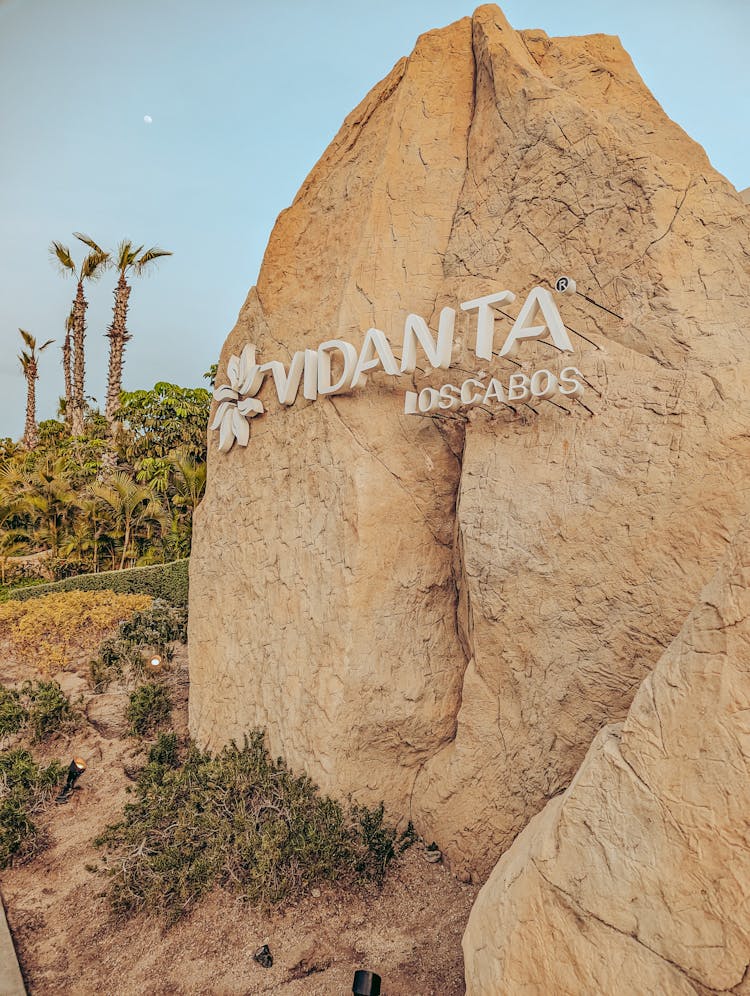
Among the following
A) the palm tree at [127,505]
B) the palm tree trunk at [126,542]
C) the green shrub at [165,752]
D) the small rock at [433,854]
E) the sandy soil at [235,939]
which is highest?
the palm tree at [127,505]

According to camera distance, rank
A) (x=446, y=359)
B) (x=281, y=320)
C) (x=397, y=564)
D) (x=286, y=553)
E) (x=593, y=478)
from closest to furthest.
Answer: (x=593, y=478), (x=446, y=359), (x=397, y=564), (x=286, y=553), (x=281, y=320)

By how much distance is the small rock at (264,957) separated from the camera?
473 cm

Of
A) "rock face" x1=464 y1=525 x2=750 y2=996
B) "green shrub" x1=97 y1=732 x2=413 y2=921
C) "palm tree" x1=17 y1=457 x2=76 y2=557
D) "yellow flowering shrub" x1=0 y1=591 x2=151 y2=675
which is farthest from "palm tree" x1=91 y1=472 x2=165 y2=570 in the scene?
"rock face" x1=464 y1=525 x2=750 y2=996

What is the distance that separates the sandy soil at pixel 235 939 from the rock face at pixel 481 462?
0.69 m

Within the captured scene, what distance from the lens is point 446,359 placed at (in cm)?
566

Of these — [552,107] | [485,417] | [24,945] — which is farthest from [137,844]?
[552,107]

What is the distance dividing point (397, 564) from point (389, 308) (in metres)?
2.64

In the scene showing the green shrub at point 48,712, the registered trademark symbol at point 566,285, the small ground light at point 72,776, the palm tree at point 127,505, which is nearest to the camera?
the registered trademark symbol at point 566,285

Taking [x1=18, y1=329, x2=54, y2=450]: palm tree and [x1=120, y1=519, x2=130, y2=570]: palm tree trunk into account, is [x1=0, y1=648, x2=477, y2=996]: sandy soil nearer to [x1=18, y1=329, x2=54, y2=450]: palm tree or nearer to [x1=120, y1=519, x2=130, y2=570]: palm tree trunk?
[x1=120, y1=519, x2=130, y2=570]: palm tree trunk

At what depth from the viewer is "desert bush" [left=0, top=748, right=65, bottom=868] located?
629 cm

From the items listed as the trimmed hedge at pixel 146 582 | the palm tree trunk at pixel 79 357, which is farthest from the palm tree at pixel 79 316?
the trimmed hedge at pixel 146 582

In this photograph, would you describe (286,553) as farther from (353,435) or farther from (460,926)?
(460,926)

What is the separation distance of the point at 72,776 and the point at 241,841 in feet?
8.87

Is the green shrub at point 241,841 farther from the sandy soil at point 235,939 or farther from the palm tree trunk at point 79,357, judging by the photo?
the palm tree trunk at point 79,357
